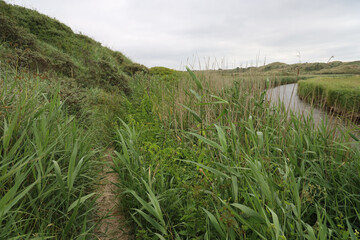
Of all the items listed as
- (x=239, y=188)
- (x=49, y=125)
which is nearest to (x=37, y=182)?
(x=49, y=125)

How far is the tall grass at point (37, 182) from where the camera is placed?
1.25 metres

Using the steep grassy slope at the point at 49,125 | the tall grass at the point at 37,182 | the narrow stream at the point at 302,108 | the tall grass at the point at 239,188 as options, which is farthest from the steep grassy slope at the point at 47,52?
the narrow stream at the point at 302,108

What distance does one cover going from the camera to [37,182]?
136 cm

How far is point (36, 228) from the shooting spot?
4.73ft

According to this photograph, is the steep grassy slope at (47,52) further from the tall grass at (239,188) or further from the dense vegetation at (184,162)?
the tall grass at (239,188)

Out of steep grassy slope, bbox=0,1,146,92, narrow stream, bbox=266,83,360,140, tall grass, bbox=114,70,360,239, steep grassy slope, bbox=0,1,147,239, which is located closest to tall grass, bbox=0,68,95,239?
steep grassy slope, bbox=0,1,147,239

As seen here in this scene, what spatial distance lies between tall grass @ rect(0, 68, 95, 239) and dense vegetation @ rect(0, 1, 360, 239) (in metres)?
0.01

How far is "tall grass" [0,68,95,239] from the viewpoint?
1255 mm

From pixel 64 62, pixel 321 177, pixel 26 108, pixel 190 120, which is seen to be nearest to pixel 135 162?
pixel 26 108

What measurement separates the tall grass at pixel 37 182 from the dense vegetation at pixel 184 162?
0.04 feet

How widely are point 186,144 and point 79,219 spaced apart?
61.6 inches

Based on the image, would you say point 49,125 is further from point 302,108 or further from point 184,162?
point 302,108

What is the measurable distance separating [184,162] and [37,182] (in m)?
1.56

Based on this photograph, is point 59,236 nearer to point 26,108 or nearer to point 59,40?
point 26,108
